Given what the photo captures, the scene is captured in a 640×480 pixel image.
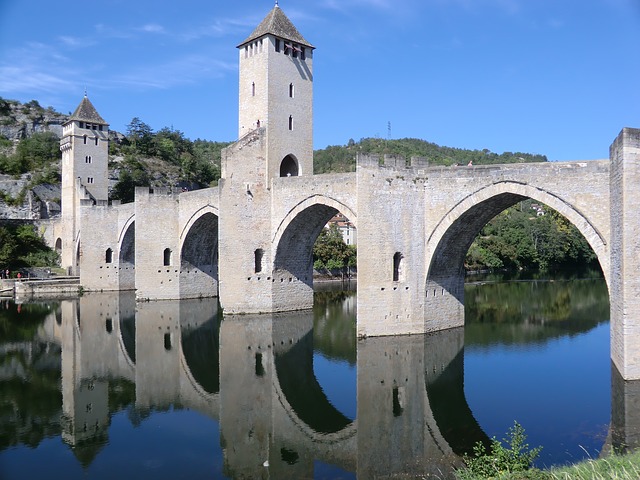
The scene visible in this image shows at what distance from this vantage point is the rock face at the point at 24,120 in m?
69.7

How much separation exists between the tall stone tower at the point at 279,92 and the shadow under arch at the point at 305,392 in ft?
30.6

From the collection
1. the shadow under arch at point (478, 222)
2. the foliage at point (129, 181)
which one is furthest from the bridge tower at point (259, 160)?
the foliage at point (129, 181)

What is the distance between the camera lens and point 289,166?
88.5 ft

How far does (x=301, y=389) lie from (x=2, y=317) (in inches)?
736

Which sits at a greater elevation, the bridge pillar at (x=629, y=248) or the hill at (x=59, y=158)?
the hill at (x=59, y=158)

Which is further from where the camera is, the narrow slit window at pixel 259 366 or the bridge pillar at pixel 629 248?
the narrow slit window at pixel 259 366

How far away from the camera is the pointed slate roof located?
82.3ft

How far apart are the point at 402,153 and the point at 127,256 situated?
51.9m

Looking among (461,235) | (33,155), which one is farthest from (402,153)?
(461,235)

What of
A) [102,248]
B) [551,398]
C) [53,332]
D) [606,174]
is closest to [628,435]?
[551,398]

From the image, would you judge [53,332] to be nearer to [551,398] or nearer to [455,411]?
[455,411]

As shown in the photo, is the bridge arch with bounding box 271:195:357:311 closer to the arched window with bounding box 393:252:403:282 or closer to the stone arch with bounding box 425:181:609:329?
the arched window with bounding box 393:252:403:282

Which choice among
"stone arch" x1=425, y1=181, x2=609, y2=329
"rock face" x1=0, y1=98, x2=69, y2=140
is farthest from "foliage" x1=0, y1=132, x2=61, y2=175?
"stone arch" x1=425, y1=181, x2=609, y2=329

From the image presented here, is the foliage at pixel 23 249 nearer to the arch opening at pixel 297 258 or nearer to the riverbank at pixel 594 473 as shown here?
the arch opening at pixel 297 258
